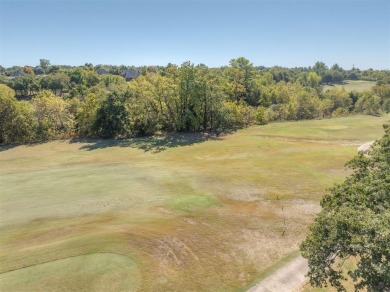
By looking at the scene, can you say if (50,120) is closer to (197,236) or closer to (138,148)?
(138,148)

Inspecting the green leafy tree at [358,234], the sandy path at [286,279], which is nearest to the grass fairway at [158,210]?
the sandy path at [286,279]

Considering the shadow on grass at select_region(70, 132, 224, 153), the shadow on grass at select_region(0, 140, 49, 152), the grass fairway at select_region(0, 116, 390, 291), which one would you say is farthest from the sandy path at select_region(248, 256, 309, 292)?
the shadow on grass at select_region(0, 140, 49, 152)

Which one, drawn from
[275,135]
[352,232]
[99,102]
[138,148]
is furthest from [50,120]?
[352,232]

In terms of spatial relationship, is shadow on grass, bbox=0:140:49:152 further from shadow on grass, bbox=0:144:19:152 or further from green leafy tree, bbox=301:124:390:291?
green leafy tree, bbox=301:124:390:291

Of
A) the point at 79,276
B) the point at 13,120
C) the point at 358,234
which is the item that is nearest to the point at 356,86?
the point at 13,120

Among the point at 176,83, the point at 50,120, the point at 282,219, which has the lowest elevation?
the point at 282,219

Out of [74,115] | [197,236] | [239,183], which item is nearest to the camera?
[197,236]
